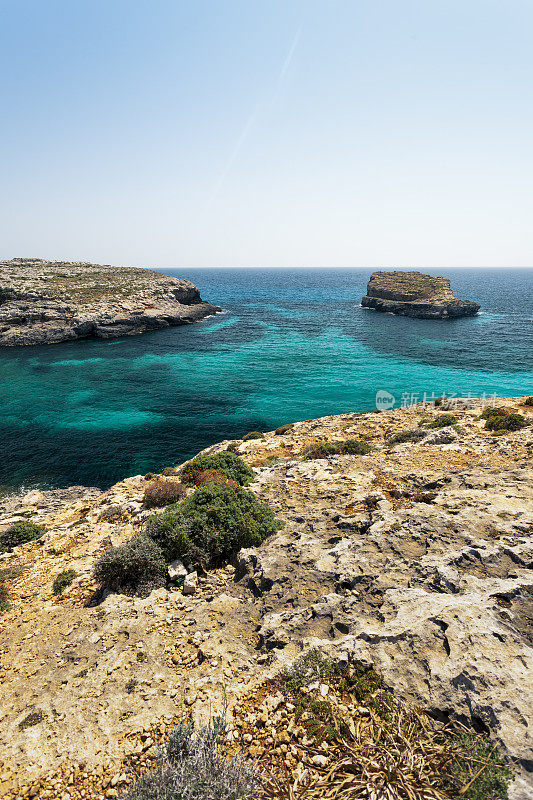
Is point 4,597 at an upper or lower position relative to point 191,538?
lower

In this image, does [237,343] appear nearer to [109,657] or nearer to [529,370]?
[529,370]

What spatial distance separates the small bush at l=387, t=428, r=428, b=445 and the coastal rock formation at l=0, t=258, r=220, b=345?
65.0 meters

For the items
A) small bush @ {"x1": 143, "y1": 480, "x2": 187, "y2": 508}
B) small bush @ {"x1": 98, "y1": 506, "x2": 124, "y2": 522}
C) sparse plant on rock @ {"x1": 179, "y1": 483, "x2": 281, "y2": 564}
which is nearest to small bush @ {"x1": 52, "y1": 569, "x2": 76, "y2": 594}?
small bush @ {"x1": 98, "y1": 506, "x2": 124, "y2": 522}

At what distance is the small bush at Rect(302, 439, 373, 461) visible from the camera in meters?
19.8

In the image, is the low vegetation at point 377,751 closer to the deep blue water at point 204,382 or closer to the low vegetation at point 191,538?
the low vegetation at point 191,538

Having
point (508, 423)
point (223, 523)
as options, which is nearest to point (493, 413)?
point (508, 423)

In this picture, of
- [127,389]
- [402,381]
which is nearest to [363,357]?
[402,381]

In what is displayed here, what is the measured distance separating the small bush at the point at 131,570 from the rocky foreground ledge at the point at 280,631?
441 millimetres

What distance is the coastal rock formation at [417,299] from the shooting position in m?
97.1

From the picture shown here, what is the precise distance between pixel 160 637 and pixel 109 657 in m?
1.07

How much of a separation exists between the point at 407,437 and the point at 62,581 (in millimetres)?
18688

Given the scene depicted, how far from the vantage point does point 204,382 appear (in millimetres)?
46031

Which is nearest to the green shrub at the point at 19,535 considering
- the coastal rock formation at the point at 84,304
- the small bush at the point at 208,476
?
the small bush at the point at 208,476

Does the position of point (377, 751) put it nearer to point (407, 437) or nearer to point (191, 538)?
point (191, 538)
